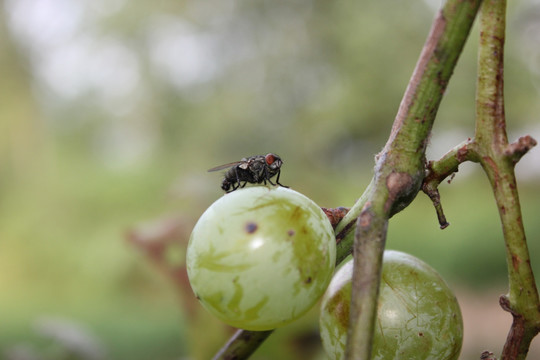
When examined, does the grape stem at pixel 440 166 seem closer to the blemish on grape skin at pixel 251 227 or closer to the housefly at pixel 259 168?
the blemish on grape skin at pixel 251 227

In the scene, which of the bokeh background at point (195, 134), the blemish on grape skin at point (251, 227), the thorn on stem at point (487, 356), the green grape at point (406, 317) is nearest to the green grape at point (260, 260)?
the blemish on grape skin at point (251, 227)

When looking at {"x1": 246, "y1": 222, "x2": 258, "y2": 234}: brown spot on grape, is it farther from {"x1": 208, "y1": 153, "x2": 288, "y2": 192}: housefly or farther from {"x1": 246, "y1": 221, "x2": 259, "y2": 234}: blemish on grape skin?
{"x1": 208, "y1": 153, "x2": 288, "y2": 192}: housefly

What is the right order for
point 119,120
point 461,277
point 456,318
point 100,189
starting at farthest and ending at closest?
point 119,120, point 100,189, point 461,277, point 456,318

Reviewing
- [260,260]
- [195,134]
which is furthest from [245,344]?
[195,134]

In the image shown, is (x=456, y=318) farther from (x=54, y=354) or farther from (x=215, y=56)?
(x=215, y=56)

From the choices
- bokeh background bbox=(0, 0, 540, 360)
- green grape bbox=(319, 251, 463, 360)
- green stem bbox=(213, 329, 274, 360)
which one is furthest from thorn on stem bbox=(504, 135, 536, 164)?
bokeh background bbox=(0, 0, 540, 360)

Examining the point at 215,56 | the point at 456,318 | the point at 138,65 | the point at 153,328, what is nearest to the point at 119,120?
the point at 138,65

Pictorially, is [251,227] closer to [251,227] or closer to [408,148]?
[251,227]
